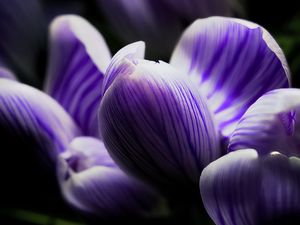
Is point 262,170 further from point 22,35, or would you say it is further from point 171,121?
point 22,35

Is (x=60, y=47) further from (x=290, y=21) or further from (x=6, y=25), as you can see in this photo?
(x=290, y=21)

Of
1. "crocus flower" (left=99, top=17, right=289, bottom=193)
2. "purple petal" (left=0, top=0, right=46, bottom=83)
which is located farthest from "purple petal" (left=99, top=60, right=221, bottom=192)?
"purple petal" (left=0, top=0, right=46, bottom=83)

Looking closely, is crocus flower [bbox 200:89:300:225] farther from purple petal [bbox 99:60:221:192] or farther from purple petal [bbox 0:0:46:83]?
purple petal [bbox 0:0:46:83]

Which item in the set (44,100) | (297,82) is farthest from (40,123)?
(297,82)

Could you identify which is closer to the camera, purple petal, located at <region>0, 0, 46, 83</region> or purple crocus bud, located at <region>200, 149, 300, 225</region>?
purple crocus bud, located at <region>200, 149, 300, 225</region>

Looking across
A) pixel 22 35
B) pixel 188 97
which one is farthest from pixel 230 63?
pixel 22 35

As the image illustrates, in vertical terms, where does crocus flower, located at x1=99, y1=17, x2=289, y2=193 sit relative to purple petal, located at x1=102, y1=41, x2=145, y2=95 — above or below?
below

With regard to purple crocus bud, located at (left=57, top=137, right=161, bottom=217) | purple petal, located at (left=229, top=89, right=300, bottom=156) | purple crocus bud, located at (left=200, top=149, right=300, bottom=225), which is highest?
purple petal, located at (left=229, top=89, right=300, bottom=156)
